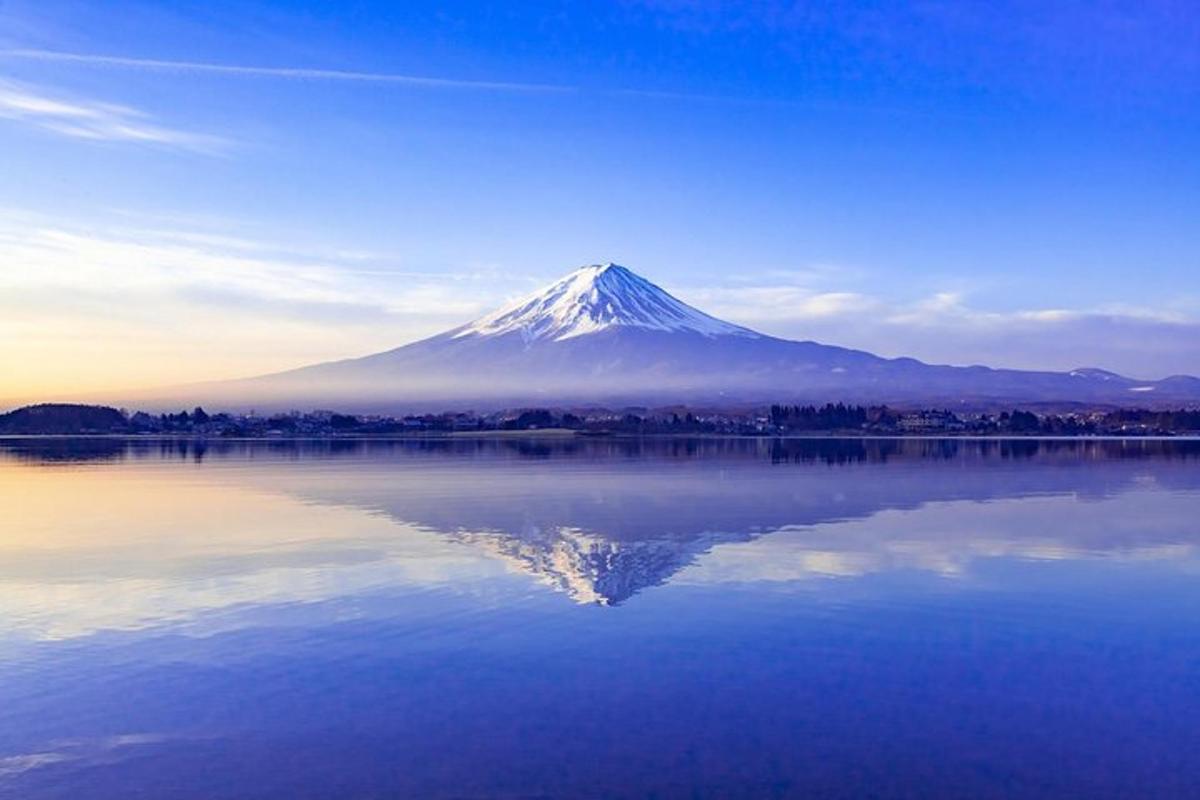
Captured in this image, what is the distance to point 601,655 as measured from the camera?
8234 millimetres

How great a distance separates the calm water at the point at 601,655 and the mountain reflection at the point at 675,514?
0.39 ft

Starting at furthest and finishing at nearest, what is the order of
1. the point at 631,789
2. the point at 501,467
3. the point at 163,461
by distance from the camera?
the point at 163,461, the point at 501,467, the point at 631,789

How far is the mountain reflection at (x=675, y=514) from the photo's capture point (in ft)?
40.9

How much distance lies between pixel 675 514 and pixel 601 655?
9482mm

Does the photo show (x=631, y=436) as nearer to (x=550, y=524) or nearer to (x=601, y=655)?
(x=550, y=524)

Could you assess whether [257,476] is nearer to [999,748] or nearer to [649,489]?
[649,489]

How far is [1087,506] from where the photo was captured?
1912 cm

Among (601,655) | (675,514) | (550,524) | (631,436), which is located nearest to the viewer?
(601,655)

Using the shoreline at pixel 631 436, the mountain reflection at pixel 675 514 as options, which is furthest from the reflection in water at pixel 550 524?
the shoreline at pixel 631 436

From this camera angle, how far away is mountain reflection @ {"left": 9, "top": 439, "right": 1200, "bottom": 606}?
491 inches

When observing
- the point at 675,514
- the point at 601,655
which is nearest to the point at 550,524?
the point at 675,514

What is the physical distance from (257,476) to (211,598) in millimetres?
19440

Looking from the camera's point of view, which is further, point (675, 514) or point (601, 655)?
point (675, 514)

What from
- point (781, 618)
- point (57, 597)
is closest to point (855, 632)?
point (781, 618)
